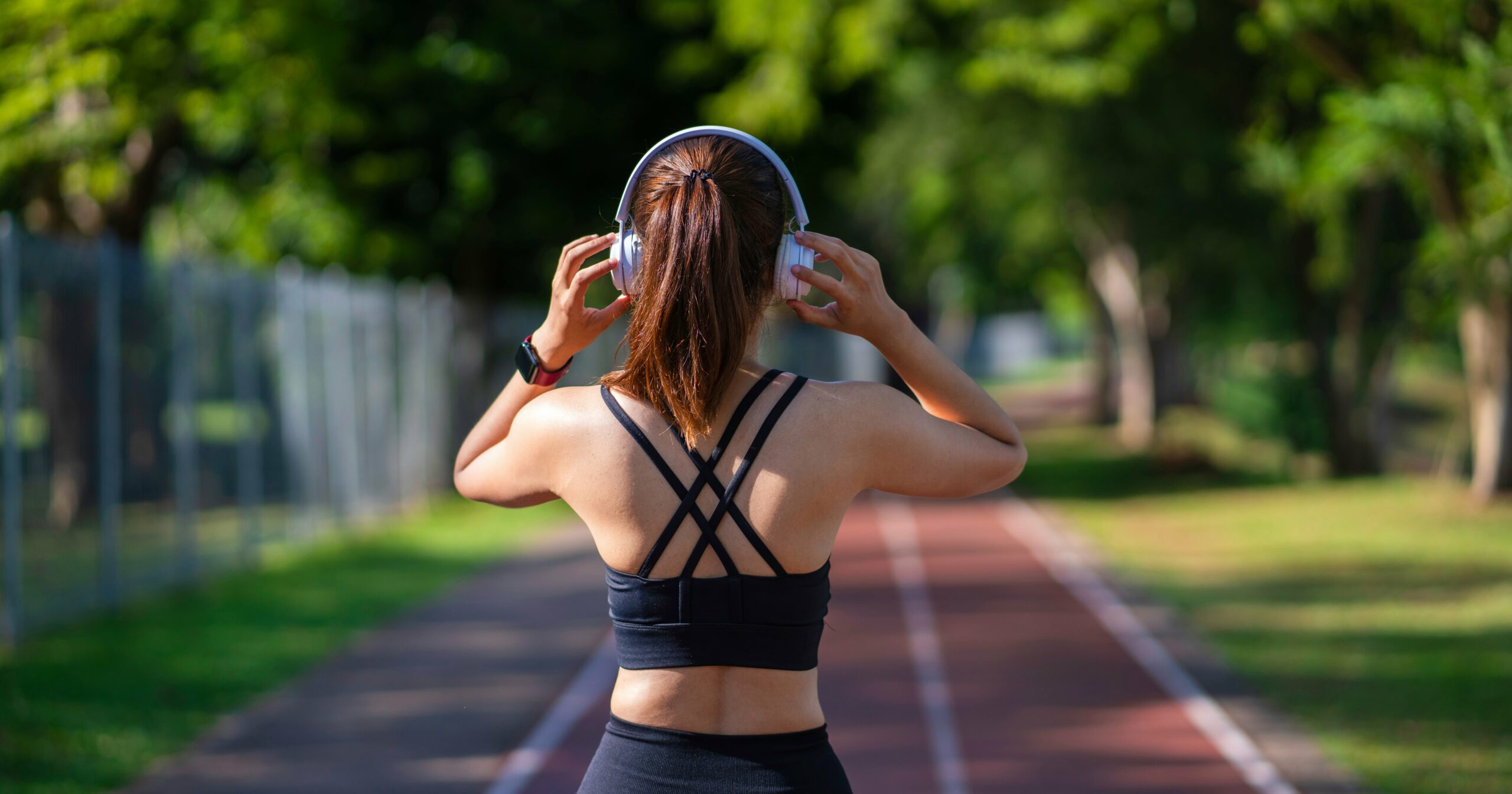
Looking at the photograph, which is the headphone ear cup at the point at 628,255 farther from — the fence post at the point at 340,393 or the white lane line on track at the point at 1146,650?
the fence post at the point at 340,393

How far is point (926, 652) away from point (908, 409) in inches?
318

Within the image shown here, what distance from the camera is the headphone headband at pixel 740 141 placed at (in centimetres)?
227

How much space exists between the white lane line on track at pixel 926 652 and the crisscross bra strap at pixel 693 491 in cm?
491

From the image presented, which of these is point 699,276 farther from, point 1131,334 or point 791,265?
point 1131,334

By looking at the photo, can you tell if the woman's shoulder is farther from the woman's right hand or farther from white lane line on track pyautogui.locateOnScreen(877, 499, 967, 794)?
white lane line on track pyautogui.locateOnScreen(877, 499, 967, 794)

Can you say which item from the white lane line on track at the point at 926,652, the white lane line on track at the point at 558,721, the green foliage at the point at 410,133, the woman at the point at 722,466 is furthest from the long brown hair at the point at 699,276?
the green foliage at the point at 410,133

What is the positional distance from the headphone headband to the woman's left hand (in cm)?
6

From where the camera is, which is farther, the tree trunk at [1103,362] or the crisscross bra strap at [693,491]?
the tree trunk at [1103,362]

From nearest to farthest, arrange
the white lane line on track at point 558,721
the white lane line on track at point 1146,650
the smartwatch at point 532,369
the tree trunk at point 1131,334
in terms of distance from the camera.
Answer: the smartwatch at point 532,369
the white lane line on track at point 558,721
the white lane line on track at point 1146,650
the tree trunk at point 1131,334

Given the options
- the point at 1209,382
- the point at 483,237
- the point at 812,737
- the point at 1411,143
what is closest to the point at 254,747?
the point at 812,737

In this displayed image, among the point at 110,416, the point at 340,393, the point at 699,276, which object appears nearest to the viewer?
the point at 699,276

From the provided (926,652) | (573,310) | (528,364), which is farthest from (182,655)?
(573,310)

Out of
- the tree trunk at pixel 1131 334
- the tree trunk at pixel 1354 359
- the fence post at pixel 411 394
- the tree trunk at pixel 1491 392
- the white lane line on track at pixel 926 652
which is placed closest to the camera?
the white lane line on track at pixel 926 652

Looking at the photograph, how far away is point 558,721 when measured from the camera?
7898 millimetres
